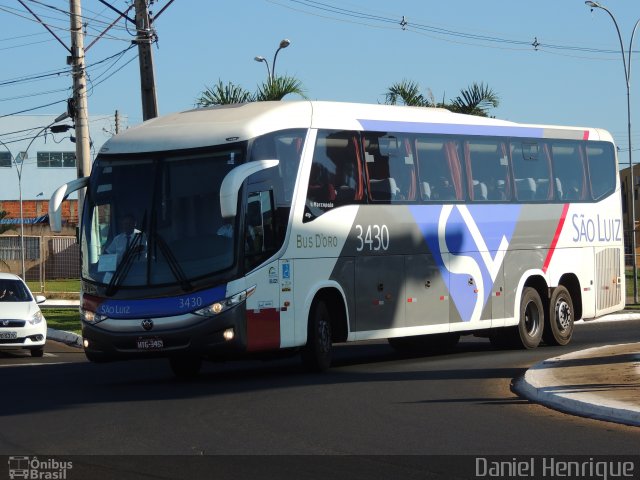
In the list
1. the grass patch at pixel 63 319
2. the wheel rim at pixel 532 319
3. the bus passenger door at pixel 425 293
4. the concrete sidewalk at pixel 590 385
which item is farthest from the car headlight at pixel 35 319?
the concrete sidewalk at pixel 590 385

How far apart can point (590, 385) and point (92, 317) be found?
659 cm

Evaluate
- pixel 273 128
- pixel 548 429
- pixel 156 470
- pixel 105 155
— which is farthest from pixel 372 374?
pixel 156 470

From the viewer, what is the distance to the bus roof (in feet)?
55.2

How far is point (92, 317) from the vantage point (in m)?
16.6

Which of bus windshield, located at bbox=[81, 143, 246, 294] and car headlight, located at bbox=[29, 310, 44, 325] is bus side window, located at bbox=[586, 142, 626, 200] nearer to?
bus windshield, located at bbox=[81, 143, 246, 294]

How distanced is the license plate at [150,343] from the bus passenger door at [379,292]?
11.7 feet

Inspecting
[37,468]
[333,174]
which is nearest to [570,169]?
[333,174]

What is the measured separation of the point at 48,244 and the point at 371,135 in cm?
5720

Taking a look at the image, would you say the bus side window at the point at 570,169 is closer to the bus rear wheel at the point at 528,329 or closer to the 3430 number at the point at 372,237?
the bus rear wheel at the point at 528,329

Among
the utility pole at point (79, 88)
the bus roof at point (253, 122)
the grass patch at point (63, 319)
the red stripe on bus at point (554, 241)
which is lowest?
the grass patch at point (63, 319)

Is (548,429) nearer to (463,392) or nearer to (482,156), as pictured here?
(463,392)

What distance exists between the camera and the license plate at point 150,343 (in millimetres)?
16016

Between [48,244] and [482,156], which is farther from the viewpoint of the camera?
[48,244]

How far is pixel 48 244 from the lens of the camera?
73750mm
